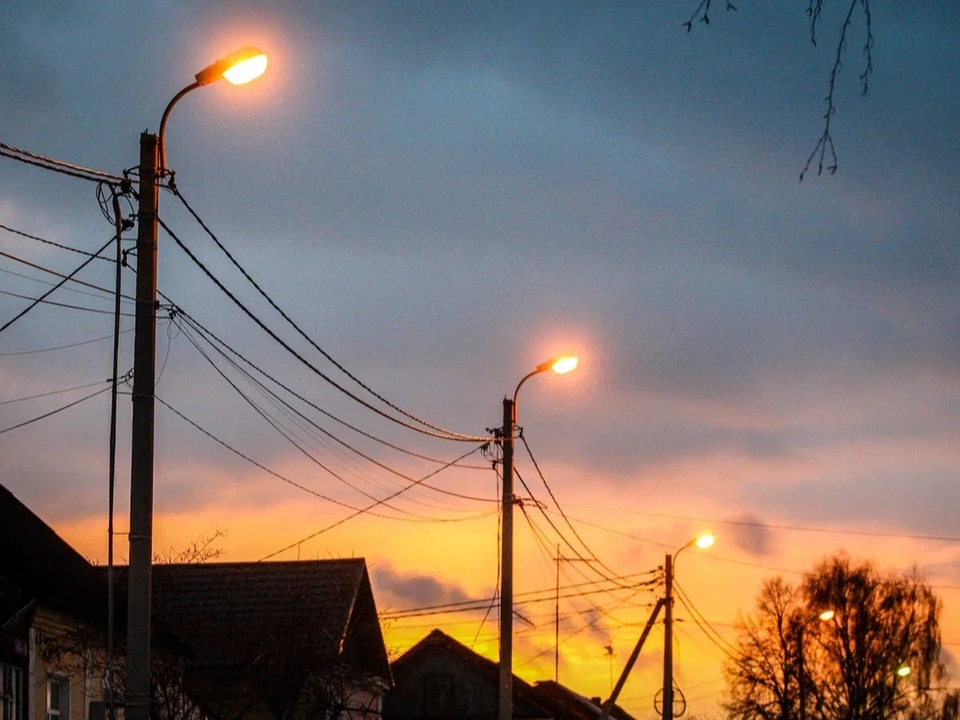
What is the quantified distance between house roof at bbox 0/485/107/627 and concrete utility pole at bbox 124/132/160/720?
8984mm

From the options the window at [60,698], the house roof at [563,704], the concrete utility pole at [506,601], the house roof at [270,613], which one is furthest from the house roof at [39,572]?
the house roof at [563,704]

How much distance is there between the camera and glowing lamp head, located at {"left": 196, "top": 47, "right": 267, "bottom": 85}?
36.9ft

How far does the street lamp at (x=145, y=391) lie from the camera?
11.5m

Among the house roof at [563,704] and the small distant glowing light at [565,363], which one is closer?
the small distant glowing light at [565,363]

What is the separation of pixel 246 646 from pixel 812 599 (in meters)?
53.0

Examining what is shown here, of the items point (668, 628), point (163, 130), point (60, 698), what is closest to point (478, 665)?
point (668, 628)

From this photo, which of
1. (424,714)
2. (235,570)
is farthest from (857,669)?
(235,570)

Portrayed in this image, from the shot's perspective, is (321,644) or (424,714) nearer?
(321,644)

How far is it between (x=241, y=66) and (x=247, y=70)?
0.05m

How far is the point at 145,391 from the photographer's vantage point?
12141mm

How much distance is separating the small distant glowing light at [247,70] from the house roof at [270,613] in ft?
46.8

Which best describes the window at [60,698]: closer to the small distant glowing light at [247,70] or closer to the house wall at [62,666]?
the house wall at [62,666]

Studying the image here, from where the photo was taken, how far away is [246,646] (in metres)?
26.8

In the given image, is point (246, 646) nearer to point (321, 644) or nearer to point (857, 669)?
point (321, 644)
